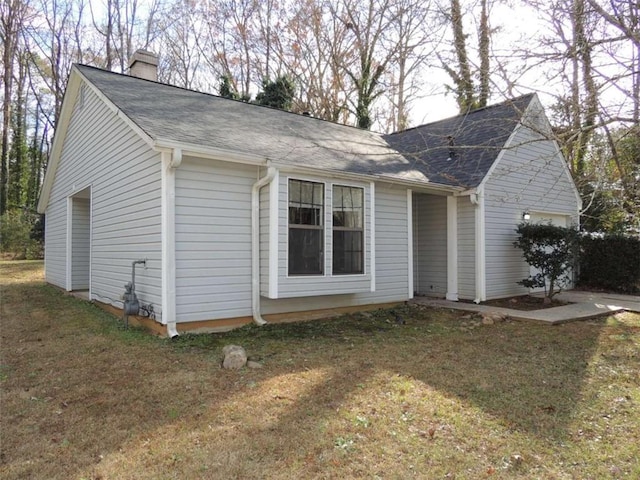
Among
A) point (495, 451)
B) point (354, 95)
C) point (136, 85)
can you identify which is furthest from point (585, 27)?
point (354, 95)

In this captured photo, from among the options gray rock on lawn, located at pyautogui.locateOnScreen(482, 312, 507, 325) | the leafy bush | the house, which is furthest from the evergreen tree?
gray rock on lawn, located at pyautogui.locateOnScreen(482, 312, 507, 325)

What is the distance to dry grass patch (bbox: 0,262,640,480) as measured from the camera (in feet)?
8.69

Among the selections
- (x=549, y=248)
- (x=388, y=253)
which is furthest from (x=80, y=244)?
(x=549, y=248)

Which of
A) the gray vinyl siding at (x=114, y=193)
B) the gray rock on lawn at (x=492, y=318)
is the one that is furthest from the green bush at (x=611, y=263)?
the gray vinyl siding at (x=114, y=193)

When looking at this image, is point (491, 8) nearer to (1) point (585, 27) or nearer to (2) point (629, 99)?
(1) point (585, 27)

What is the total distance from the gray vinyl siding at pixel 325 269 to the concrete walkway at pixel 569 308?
244 centimetres

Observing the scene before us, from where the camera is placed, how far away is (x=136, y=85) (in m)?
8.48

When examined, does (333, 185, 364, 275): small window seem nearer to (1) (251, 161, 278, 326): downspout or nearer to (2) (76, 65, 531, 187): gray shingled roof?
(2) (76, 65, 531, 187): gray shingled roof

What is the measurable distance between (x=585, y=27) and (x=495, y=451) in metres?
4.53

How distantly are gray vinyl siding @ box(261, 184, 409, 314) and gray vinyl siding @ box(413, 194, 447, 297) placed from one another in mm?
1729

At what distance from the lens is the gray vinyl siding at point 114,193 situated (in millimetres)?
6055

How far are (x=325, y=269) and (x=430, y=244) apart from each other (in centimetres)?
417

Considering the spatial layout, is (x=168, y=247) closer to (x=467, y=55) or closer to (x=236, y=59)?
(x=467, y=55)

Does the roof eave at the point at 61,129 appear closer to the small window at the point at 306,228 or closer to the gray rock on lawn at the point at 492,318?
the small window at the point at 306,228
